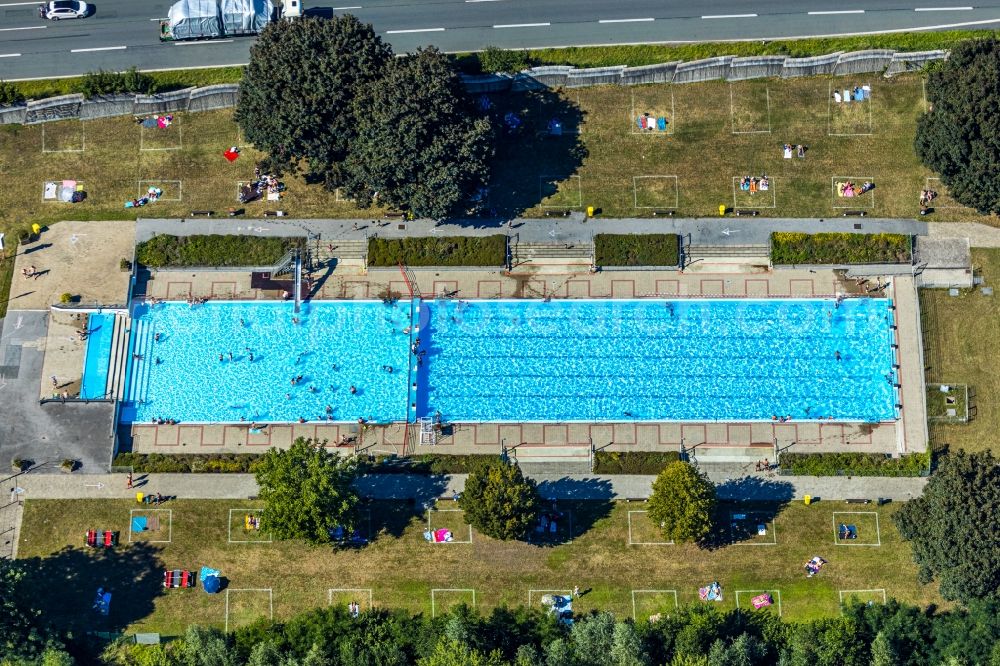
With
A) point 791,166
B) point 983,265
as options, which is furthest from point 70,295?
point 983,265

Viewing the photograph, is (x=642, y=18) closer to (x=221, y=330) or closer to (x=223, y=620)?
(x=221, y=330)

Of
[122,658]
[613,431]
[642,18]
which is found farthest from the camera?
[642,18]

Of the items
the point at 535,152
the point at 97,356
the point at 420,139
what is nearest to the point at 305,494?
the point at 97,356

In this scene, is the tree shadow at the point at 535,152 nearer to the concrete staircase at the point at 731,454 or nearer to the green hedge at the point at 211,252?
the green hedge at the point at 211,252

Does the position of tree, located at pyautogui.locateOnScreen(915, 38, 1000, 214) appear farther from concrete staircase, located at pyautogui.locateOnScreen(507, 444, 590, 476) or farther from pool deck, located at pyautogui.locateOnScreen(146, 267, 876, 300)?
concrete staircase, located at pyautogui.locateOnScreen(507, 444, 590, 476)

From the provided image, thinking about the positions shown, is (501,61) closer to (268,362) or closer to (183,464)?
(268,362)

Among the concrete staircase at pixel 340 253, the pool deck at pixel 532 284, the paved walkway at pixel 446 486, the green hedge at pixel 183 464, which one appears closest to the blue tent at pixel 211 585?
the paved walkway at pixel 446 486
